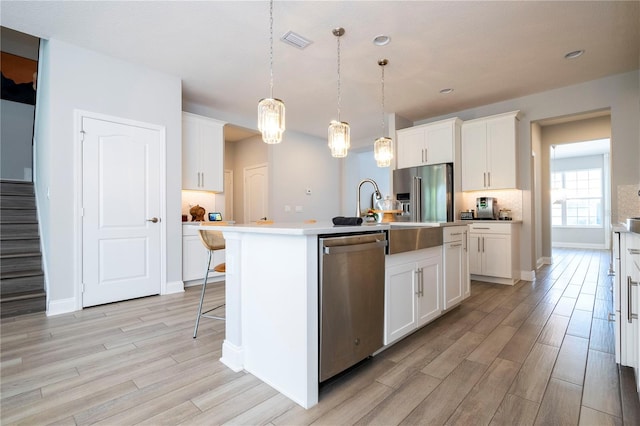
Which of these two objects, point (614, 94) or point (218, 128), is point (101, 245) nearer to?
point (218, 128)

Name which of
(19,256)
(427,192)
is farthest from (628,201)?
(19,256)

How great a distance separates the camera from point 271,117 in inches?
93.4

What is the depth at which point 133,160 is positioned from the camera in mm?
3604

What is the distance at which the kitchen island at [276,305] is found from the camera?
1.49 m

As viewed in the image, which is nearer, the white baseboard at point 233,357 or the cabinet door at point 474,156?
the white baseboard at point 233,357

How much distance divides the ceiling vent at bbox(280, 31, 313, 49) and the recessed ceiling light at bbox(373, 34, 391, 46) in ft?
2.23

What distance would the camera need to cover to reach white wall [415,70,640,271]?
3.80 metres

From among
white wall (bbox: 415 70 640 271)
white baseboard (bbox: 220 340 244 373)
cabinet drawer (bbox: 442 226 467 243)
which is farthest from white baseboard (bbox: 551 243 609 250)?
white baseboard (bbox: 220 340 244 373)

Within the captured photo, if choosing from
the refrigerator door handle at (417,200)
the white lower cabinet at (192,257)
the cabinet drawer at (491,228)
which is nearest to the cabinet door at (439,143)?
the refrigerator door handle at (417,200)

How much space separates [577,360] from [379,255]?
1507mm

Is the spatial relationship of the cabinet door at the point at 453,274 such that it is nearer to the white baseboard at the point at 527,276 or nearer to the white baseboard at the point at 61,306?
the white baseboard at the point at 527,276

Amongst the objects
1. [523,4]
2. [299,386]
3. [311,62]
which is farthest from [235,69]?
[299,386]

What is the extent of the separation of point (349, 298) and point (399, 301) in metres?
0.58

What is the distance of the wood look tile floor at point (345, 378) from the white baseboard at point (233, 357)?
0.15 ft
